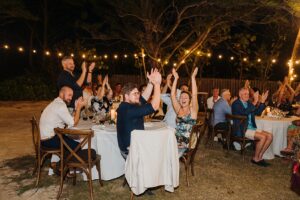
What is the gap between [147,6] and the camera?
32.5 feet

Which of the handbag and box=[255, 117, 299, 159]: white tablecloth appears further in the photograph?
box=[255, 117, 299, 159]: white tablecloth

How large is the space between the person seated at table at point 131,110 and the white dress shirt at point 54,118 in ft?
2.52

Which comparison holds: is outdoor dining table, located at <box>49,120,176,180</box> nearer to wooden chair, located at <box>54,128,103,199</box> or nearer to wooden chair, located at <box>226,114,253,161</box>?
wooden chair, located at <box>54,128,103,199</box>

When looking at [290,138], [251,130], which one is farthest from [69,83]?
[290,138]

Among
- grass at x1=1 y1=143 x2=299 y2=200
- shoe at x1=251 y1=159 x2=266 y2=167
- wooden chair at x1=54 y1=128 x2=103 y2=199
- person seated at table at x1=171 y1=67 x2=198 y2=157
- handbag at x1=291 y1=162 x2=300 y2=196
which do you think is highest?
person seated at table at x1=171 y1=67 x2=198 y2=157

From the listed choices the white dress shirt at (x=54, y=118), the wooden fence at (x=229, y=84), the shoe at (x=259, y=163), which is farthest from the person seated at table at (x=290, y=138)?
the wooden fence at (x=229, y=84)

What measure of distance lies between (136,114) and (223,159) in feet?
9.14

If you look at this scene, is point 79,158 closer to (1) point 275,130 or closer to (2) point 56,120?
(2) point 56,120

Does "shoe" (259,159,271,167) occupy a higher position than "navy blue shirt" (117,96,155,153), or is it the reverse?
"navy blue shirt" (117,96,155,153)

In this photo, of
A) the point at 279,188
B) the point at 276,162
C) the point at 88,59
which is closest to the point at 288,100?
the point at 276,162

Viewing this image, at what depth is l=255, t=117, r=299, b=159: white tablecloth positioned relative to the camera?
6242 mm

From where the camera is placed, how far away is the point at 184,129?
16.6 ft

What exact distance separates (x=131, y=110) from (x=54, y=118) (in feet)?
3.95

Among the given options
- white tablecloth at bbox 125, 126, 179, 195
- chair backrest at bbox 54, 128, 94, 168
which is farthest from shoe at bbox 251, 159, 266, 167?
chair backrest at bbox 54, 128, 94, 168
